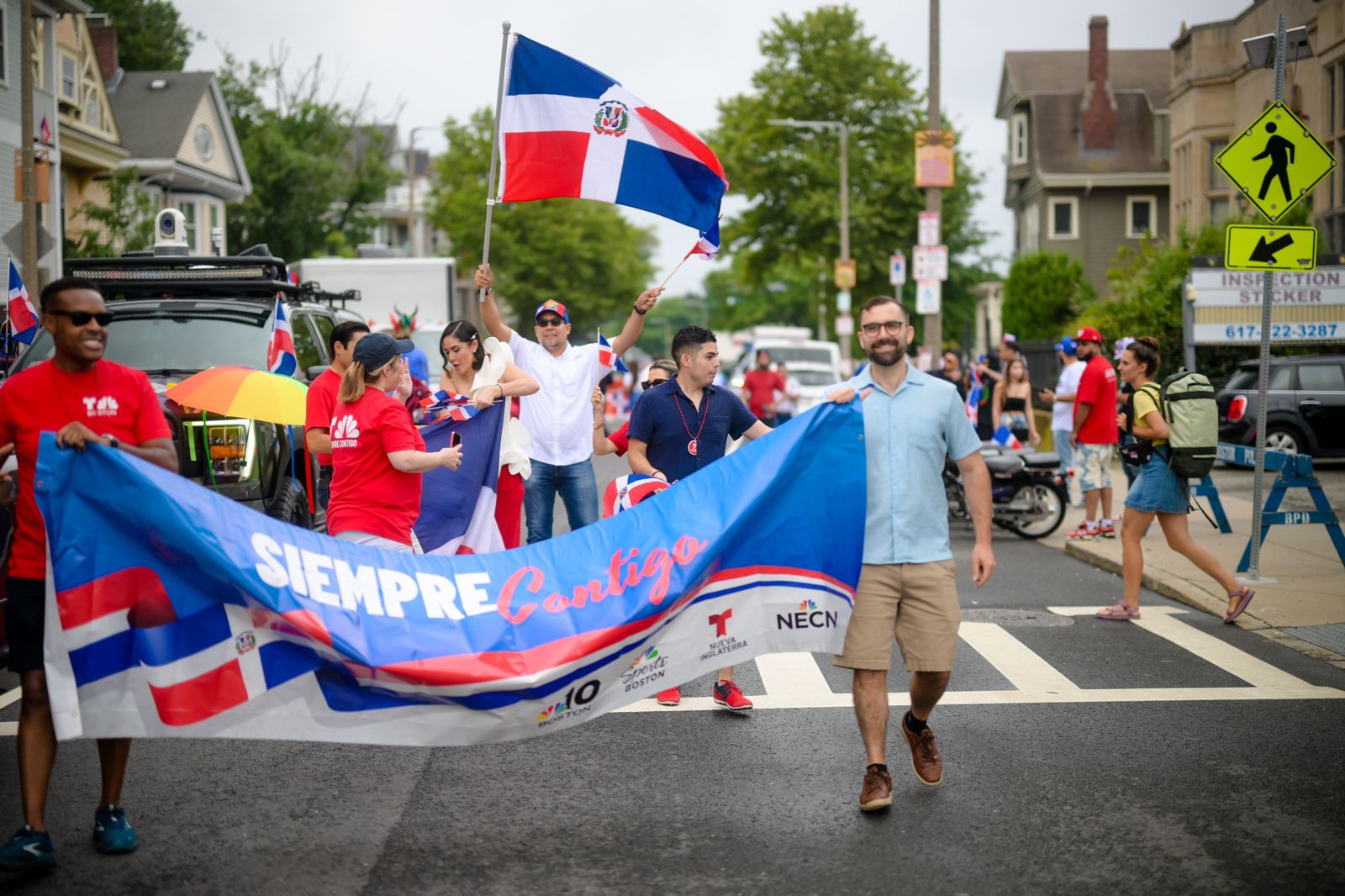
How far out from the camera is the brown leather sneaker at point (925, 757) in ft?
18.6

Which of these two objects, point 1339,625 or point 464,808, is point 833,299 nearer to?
point 1339,625

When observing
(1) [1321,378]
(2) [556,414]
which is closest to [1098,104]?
(1) [1321,378]

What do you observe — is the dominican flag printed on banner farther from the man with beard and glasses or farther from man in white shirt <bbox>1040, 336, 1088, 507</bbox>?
man in white shirt <bbox>1040, 336, 1088, 507</bbox>

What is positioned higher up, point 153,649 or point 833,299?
point 833,299

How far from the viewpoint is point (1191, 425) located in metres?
9.16

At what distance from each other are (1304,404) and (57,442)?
19.5 meters

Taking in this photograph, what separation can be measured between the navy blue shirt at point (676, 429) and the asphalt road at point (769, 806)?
1.32 metres

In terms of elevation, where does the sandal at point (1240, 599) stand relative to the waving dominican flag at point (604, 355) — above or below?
below

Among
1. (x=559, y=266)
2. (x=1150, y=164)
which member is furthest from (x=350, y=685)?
(x=559, y=266)

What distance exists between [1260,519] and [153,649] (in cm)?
872

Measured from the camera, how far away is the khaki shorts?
5.51 m

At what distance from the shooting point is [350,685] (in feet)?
16.1

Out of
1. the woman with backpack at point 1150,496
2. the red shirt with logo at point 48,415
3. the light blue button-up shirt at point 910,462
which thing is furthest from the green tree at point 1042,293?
the red shirt with logo at point 48,415

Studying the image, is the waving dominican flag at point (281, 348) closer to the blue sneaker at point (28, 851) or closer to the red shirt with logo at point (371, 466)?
the red shirt with logo at point (371, 466)
